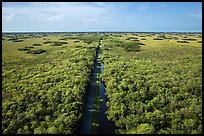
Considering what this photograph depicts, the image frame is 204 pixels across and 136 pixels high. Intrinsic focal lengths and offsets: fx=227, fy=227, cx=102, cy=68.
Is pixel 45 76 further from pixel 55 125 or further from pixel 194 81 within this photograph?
pixel 194 81

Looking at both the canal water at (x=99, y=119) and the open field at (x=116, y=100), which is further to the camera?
the canal water at (x=99, y=119)

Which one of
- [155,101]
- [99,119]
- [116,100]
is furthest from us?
[116,100]

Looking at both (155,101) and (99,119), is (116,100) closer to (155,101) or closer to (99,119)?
(99,119)

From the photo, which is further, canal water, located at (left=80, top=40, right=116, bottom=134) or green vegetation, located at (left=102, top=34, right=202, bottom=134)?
canal water, located at (left=80, top=40, right=116, bottom=134)

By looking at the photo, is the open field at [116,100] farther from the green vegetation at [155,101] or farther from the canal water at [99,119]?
the canal water at [99,119]

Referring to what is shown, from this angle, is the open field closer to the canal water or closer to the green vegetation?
the green vegetation

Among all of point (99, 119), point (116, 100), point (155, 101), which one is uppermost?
point (155, 101)

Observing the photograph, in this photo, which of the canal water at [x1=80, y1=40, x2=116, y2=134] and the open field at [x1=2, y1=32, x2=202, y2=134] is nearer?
the open field at [x1=2, y1=32, x2=202, y2=134]

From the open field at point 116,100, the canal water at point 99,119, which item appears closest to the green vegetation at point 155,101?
the open field at point 116,100

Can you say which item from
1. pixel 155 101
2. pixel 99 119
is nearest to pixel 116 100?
pixel 99 119

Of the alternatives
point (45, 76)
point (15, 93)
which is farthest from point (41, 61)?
point (15, 93)

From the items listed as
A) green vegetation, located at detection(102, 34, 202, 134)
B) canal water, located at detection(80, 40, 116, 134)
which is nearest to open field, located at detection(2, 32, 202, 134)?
green vegetation, located at detection(102, 34, 202, 134)
